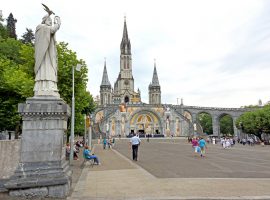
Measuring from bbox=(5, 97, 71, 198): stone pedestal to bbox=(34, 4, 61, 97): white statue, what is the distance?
0.34 metres

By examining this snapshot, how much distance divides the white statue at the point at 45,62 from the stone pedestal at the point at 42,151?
34 cm

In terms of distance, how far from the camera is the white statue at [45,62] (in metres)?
7.14

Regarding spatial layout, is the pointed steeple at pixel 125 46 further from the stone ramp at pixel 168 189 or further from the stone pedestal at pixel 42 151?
the stone pedestal at pixel 42 151

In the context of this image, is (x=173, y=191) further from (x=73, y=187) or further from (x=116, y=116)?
(x=116, y=116)

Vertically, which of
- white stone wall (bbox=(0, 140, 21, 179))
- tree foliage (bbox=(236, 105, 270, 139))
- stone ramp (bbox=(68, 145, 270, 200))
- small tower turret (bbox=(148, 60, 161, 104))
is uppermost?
small tower turret (bbox=(148, 60, 161, 104))

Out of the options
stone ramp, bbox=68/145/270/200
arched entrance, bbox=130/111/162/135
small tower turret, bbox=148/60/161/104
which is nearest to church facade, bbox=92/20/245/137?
arched entrance, bbox=130/111/162/135

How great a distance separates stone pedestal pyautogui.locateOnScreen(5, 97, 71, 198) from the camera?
6.38 meters

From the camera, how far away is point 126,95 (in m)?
91.9

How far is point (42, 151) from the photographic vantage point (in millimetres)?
6711

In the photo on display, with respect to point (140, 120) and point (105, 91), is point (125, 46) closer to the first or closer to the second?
point (105, 91)

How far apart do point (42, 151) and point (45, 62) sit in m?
2.48

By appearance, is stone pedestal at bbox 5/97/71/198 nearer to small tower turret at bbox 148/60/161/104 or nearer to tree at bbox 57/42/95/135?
tree at bbox 57/42/95/135

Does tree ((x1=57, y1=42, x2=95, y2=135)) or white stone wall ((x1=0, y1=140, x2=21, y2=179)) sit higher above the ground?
tree ((x1=57, y1=42, x2=95, y2=135))

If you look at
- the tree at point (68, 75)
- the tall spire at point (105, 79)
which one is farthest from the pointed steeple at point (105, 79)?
the tree at point (68, 75)
